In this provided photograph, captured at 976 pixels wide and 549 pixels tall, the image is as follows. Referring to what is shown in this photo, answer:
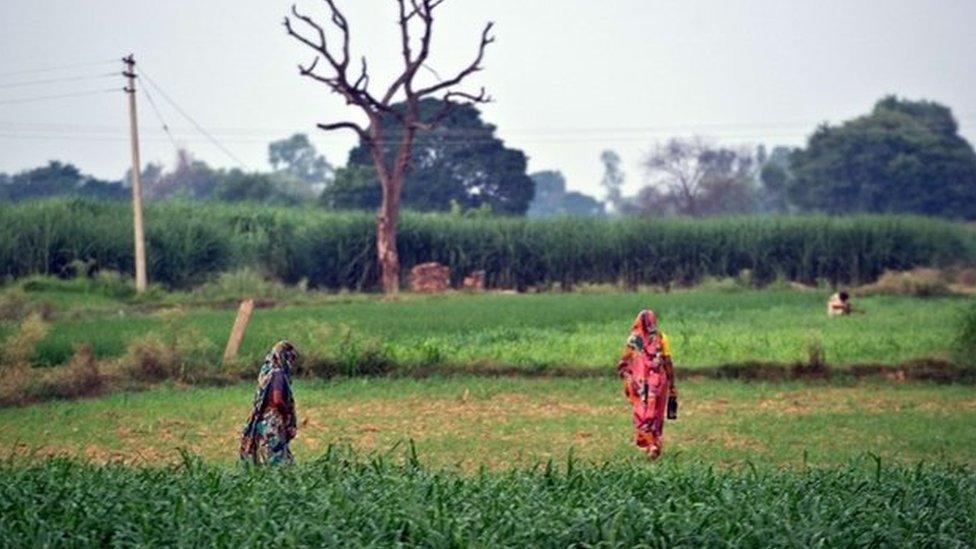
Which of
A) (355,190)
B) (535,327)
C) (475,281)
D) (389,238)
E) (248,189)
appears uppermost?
(248,189)

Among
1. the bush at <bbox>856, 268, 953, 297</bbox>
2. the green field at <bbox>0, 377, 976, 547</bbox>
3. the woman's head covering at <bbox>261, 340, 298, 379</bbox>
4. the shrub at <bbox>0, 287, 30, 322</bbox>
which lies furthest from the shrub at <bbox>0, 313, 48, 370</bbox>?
the bush at <bbox>856, 268, 953, 297</bbox>

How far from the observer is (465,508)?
8.54 meters

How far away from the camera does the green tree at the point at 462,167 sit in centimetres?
6550

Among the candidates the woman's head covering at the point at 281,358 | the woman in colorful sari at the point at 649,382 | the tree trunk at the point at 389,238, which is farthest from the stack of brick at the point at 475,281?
the woman's head covering at the point at 281,358

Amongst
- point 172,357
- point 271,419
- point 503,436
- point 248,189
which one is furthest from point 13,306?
point 248,189

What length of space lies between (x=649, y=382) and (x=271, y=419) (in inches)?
184

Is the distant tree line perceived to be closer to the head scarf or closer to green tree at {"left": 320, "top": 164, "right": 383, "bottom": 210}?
green tree at {"left": 320, "top": 164, "right": 383, "bottom": 210}

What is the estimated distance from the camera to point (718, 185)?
82.8m

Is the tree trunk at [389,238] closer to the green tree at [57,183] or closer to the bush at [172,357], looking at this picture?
the bush at [172,357]

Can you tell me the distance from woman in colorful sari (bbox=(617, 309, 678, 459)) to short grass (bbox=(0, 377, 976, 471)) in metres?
0.30

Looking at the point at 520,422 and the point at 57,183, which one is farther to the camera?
the point at 57,183

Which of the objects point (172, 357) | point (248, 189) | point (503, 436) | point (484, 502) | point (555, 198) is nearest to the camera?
point (484, 502)

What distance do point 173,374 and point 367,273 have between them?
26.3 meters

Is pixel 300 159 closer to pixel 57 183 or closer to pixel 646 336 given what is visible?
pixel 57 183
